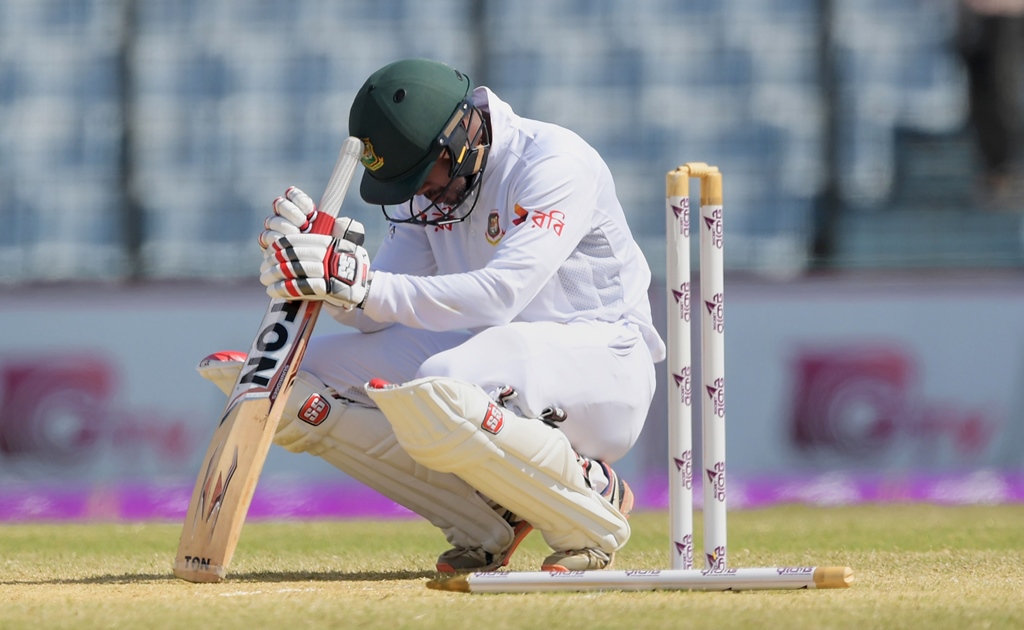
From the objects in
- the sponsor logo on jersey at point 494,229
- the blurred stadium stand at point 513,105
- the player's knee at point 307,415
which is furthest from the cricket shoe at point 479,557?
the blurred stadium stand at point 513,105

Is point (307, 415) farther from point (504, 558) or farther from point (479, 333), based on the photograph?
point (504, 558)

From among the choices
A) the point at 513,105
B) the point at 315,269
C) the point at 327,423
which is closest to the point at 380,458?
the point at 327,423

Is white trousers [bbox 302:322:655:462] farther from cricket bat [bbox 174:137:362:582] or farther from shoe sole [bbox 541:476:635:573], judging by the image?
cricket bat [bbox 174:137:362:582]

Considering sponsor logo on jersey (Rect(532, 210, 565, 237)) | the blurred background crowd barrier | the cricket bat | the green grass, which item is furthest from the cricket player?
the blurred background crowd barrier

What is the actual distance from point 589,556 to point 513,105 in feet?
15.1

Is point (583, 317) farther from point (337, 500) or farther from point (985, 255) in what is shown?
point (985, 255)

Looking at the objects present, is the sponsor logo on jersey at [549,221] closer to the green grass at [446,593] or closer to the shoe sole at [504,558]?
the shoe sole at [504,558]

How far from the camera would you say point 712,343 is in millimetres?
2781

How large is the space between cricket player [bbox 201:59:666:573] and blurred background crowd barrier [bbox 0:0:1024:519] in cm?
271

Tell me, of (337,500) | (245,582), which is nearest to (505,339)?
(245,582)

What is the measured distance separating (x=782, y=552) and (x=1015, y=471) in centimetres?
268

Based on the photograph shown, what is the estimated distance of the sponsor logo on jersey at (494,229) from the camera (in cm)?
316

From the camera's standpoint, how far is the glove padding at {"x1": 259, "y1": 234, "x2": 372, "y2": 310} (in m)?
2.78

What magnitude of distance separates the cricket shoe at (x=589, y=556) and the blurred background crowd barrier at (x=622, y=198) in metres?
2.80
